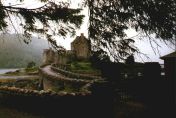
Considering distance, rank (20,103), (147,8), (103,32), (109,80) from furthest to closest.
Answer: (20,103), (109,80), (103,32), (147,8)

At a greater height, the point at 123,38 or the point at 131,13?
the point at 131,13

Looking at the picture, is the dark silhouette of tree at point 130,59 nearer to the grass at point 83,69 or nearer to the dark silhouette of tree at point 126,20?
the dark silhouette of tree at point 126,20

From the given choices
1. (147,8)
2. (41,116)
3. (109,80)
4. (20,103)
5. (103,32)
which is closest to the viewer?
(147,8)

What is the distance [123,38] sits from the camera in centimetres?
870

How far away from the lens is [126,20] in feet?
27.6

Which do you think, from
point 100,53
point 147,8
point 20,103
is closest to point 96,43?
point 100,53

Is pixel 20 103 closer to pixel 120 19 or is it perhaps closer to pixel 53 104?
pixel 53 104

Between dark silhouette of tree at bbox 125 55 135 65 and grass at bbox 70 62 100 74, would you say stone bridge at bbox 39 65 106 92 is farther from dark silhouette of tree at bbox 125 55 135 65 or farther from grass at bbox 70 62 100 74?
grass at bbox 70 62 100 74

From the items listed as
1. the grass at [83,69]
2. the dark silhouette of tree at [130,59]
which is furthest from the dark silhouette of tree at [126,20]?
the grass at [83,69]

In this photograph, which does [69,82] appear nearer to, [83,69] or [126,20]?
[126,20]

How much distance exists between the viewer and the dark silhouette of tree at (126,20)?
26.2 ft

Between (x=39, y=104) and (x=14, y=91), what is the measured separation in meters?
2.43

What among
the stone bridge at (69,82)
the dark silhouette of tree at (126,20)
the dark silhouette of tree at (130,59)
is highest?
the dark silhouette of tree at (126,20)

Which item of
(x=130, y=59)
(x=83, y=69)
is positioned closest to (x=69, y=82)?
(x=130, y=59)
